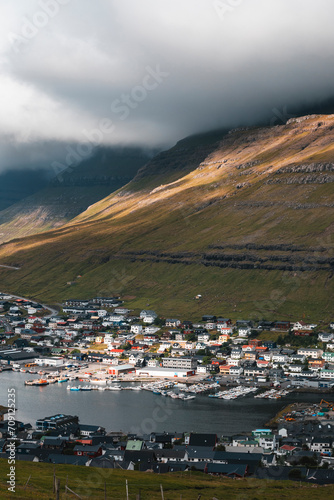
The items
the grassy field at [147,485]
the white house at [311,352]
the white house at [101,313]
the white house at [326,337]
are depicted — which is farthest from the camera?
the white house at [101,313]

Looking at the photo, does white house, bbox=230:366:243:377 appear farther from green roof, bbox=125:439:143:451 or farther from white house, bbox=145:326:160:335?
green roof, bbox=125:439:143:451

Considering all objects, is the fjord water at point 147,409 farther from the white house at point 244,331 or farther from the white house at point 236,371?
the white house at point 244,331

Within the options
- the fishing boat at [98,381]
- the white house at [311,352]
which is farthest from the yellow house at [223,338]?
the fishing boat at [98,381]

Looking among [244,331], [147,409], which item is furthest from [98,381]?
[244,331]

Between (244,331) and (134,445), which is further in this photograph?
(244,331)

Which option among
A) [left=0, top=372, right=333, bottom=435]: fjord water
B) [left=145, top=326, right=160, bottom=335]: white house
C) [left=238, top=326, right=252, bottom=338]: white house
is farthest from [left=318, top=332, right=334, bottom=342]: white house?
[left=145, top=326, right=160, bottom=335]: white house

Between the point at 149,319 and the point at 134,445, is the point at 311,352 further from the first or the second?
the point at 134,445
